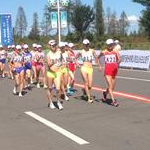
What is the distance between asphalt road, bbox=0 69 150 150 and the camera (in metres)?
9.71

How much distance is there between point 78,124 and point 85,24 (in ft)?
282

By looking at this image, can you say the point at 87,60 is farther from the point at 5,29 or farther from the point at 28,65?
the point at 5,29

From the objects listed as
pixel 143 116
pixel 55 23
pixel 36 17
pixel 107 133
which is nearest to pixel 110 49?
pixel 143 116

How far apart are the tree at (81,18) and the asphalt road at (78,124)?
77.8m

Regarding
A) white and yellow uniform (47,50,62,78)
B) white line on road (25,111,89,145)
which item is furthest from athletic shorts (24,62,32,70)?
white line on road (25,111,89,145)

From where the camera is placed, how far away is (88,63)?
624 inches

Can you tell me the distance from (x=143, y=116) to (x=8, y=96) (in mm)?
7340

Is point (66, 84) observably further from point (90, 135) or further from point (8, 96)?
point (90, 135)

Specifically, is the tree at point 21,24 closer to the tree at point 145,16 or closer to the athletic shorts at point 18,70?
the tree at point 145,16

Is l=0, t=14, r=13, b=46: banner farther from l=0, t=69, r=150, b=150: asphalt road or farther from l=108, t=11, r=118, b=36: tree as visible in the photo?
l=108, t=11, r=118, b=36: tree

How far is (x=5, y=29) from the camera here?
54156 millimetres

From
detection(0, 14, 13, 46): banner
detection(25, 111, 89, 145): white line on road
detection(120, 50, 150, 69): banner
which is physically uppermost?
detection(0, 14, 13, 46): banner

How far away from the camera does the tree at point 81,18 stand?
314 ft

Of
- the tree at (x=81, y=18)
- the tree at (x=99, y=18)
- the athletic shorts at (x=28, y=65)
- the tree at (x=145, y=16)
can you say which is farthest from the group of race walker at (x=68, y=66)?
the tree at (x=99, y=18)
